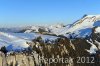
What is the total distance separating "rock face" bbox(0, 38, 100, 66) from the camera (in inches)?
4512

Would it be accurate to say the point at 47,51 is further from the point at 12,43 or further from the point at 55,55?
the point at 12,43

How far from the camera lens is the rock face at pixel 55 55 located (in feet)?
376

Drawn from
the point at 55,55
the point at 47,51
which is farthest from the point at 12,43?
the point at 55,55

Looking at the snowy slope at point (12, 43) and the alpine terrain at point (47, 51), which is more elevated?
the snowy slope at point (12, 43)

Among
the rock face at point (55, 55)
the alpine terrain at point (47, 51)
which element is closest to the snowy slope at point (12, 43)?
the alpine terrain at point (47, 51)

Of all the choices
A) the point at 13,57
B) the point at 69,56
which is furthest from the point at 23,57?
the point at 69,56

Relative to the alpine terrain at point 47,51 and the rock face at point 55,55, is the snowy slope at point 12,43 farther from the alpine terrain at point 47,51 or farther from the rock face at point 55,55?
the rock face at point 55,55

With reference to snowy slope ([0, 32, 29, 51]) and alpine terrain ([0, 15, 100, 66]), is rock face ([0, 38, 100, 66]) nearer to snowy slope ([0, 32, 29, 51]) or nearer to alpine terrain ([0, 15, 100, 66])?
alpine terrain ([0, 15, 100, 66])

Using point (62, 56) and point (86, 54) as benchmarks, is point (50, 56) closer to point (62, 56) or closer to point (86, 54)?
point (62, 56)

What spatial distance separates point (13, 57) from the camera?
114 m

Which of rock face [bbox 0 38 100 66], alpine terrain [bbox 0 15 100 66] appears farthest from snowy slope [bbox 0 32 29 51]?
rock face [bbox 0 38 100 66]

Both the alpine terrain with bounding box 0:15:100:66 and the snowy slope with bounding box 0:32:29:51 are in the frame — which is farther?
the snowy slope with bounding box 0:32:29:51

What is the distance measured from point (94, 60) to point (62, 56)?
1716 cm

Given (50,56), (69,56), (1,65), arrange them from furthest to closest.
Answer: (69,56), (50,56), (1,65)
